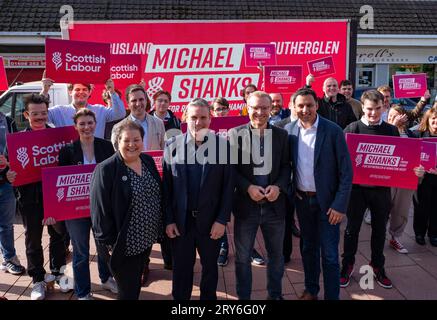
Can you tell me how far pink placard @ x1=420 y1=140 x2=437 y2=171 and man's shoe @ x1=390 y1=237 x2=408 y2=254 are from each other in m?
1.03

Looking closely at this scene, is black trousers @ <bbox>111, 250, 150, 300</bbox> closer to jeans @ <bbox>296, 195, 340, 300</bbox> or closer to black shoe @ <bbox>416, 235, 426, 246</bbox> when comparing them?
jeans @ <bbox>296, 195, 340, 300</bbox>

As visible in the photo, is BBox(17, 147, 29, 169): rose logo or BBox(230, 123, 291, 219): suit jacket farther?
BBox(17, 147, 29, 169): rose logo

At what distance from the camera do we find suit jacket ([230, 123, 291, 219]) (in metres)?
3.03

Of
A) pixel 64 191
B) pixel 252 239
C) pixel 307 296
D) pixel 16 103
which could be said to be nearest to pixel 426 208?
pixel 307 296

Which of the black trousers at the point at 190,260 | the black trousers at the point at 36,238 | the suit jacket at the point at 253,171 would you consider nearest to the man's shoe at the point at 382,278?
the suit jacket at the point at 253,171

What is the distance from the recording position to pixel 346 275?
3.70 meters

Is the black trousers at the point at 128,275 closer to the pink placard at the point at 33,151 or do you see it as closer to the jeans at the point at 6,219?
the pink placard at the point at 33,151

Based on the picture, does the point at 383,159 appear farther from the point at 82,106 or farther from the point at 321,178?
the point at 82,106

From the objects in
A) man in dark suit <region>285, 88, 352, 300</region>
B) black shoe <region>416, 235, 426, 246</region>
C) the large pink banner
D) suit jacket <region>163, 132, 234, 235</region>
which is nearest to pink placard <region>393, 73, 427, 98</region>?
the large pink banner

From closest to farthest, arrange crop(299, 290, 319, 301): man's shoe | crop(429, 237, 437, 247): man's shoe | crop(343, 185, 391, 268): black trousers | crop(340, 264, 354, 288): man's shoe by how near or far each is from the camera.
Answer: crop(299, 290, 319, 301): man's shoe
crop(343, 185, 391, 268): black trousers
crop(340, 264, 354, 288): man's shoe
crop(429, 237, 437, 247): man's shoe

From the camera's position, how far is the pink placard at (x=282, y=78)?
19.7 ft

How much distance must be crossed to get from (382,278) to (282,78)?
364cm
